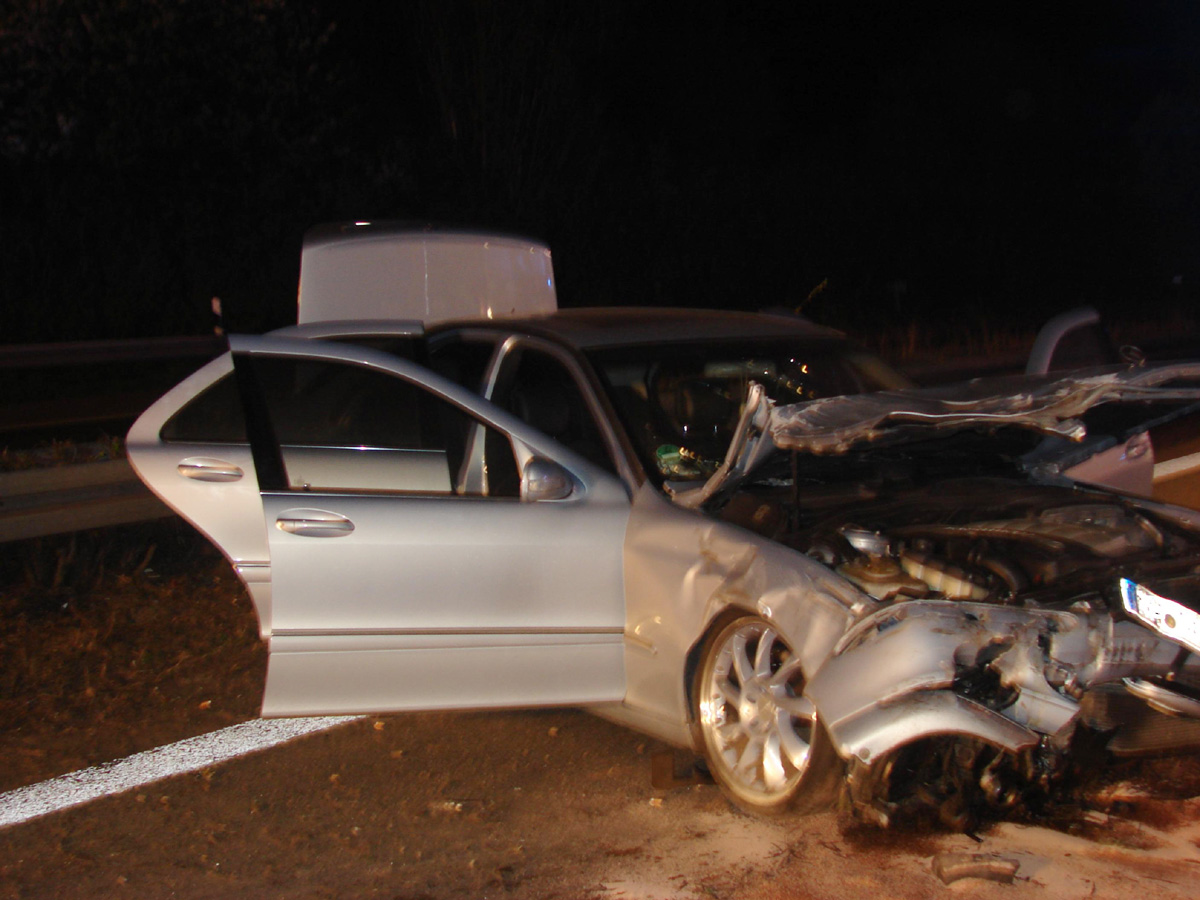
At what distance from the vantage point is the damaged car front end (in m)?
3.08

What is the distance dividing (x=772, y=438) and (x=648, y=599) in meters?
0.63

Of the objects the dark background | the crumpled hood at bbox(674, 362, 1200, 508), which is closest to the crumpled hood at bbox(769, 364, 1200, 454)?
the crumpled hood at bbox(674, 362, 1200, 508)

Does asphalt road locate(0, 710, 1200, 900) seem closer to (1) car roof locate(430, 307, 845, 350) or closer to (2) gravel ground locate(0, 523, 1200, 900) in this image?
(2) gravel ground locate(0, 523, 1200, 900)

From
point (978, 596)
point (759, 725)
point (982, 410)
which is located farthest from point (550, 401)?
point (978, 596)

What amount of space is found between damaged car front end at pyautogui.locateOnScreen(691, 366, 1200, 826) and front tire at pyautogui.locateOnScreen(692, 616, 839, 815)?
9 centimetres

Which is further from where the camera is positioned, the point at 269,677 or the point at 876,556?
the point at 269,677

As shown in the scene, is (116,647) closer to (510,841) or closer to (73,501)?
(73,501)

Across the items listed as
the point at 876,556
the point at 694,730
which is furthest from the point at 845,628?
the point at 694,730

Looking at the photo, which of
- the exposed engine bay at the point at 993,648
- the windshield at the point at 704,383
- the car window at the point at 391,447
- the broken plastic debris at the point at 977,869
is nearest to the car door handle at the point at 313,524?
the car window at the point at 391,447

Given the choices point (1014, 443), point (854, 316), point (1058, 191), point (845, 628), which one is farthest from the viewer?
point (1058, 191)

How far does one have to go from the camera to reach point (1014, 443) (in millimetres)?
4715

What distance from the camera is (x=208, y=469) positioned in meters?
4.45

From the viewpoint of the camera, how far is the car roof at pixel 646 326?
4.86 meters

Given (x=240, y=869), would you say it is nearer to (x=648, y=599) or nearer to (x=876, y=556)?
(x=648, y=599)
